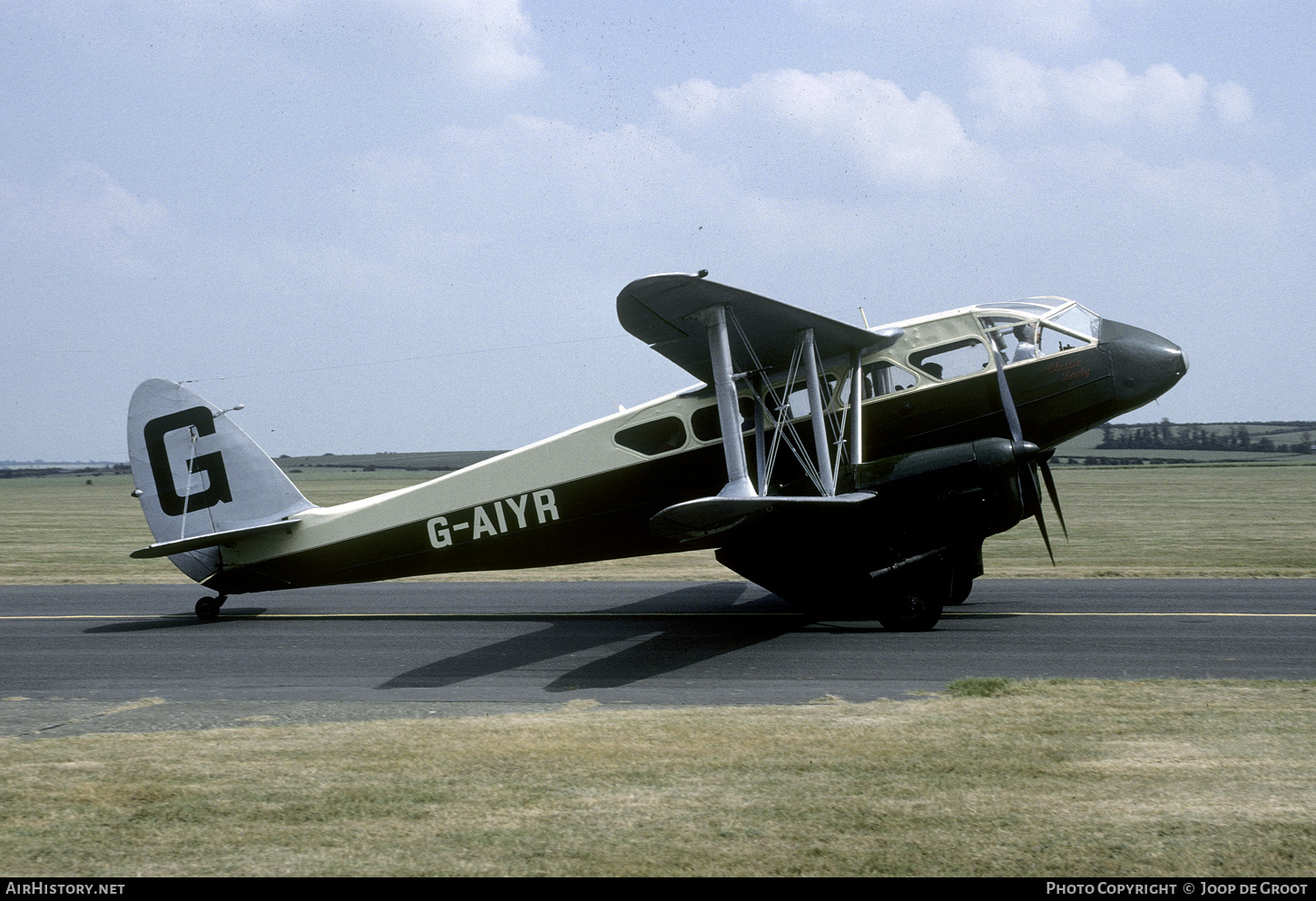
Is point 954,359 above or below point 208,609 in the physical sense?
above

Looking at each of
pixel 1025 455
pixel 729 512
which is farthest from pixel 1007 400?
pixel 729 512

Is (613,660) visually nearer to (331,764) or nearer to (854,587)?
(854,587)

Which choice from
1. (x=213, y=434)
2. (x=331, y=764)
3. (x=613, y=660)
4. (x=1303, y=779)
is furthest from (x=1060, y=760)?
(x=213, y=434)

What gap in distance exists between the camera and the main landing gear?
16.5 meters

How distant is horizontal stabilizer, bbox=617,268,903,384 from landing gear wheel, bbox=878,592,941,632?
11.5 feet

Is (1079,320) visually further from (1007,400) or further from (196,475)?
(196,475)

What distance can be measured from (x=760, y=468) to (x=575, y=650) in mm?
3612

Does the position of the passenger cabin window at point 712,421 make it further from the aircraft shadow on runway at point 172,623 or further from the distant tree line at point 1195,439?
the distant tree line at point 1195,439

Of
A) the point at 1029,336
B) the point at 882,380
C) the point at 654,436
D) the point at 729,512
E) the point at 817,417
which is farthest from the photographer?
the point at 654,436

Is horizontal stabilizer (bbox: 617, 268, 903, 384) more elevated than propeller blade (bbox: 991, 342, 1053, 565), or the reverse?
horizontal stabilizer (bbox: 617, 268, 903, 384)

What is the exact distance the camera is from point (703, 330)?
13.4 meters

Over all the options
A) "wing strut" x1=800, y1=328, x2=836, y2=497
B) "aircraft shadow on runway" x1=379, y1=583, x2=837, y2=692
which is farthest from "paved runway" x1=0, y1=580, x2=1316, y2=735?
"wing strut" x1=800, y1=328, x2=836, y2=497

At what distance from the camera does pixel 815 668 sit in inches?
457

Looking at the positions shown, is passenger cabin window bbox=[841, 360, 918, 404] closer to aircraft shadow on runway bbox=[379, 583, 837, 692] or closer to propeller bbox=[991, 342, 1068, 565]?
propeller bbox=[991, 342, 1068, 565]
